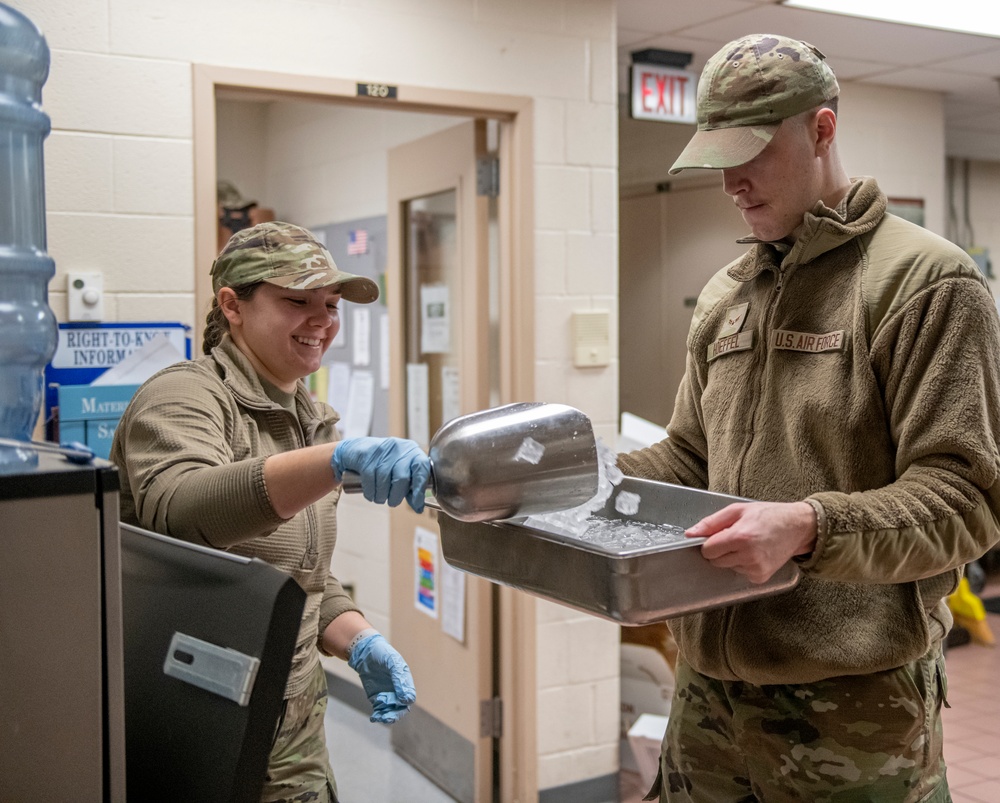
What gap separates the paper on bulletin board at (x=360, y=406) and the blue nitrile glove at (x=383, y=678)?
269 cm

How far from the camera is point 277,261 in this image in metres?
1.77

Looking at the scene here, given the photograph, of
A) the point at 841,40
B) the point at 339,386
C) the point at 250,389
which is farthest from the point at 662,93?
the point at 250,389

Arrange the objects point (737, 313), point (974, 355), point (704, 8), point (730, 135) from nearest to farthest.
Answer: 1. point (974, 355)
2. point (730, 135)
3. point (737, 313)
4. point (704, 8)

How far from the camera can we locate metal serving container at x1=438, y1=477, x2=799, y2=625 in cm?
126

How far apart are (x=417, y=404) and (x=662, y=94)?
1477 mm

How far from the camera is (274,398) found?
1.80 metres

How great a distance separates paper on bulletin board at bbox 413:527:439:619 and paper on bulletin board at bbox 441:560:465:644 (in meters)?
0.05

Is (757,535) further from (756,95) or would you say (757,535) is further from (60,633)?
(60,633)

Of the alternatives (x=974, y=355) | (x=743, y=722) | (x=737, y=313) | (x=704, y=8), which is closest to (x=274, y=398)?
(x=737, y=313)

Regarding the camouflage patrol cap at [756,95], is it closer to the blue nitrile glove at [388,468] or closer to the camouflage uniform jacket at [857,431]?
the camouflage uniform jacket at [857,431]

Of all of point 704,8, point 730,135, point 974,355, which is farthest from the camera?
point 704,8

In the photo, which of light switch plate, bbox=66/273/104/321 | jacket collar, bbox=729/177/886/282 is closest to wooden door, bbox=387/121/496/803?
light switch plate, bbox=66/273/104/321

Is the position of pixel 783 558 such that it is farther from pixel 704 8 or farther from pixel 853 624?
pixel 704 8

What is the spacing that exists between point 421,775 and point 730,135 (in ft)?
9.42
